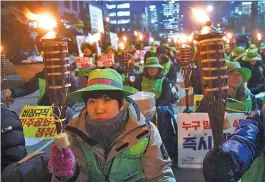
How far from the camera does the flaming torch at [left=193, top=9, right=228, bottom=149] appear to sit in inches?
67.3

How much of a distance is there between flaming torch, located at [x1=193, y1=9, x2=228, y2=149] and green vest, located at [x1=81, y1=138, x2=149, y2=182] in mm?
1112

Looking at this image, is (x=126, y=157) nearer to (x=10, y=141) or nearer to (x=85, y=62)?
(x=10, y=141)

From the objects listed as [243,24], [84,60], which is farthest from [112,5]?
[84,60]

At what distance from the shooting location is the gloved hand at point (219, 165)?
1874 millimetres

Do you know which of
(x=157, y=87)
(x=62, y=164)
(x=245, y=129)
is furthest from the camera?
(x=157, y=87)

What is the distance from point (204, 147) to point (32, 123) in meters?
3.15

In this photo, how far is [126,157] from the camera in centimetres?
280

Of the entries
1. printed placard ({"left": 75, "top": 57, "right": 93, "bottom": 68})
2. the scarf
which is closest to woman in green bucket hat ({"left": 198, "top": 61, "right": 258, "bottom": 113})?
the scarf

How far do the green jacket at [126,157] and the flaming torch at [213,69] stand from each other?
109 centimetres

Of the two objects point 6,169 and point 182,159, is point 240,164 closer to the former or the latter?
point 6,169

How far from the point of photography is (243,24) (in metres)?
46.5

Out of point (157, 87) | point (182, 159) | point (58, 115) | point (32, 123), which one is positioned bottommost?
point (182, 159)

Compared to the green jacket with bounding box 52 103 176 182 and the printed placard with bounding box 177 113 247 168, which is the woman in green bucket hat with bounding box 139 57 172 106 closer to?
the printed placard with bounding box 177 113 247 168

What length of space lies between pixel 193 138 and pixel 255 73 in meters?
4.39
